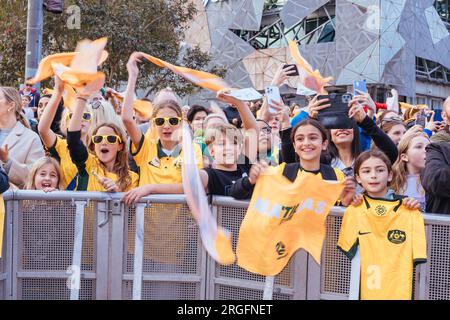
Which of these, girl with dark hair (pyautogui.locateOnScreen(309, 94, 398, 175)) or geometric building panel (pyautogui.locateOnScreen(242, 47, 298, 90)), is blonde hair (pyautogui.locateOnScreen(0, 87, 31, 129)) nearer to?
girl with dark hair (pyautogui.locateOnScreen(309, 94, 398, 175))

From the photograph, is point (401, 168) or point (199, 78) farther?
point (401, 168)

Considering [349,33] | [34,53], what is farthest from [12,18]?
[349,33]

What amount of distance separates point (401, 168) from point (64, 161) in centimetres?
260

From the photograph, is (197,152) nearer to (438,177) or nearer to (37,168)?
(37,168)

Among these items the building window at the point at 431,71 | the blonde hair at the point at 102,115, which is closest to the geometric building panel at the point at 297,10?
the building window at the point at 431,71

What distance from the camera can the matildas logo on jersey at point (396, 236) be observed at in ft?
12.4

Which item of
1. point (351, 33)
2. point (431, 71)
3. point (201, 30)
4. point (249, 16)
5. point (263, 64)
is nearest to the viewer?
point (351, 33)

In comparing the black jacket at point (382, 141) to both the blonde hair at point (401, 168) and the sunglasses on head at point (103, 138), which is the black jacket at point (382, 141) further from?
the sunglasses on head at point (103, 138)

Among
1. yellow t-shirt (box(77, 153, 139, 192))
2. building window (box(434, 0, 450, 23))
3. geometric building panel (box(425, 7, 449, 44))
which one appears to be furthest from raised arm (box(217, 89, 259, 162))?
building window (box(434, 0, 450, 23))

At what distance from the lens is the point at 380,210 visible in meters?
3.86

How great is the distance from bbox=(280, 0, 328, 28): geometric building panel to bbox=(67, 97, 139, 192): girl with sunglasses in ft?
90.3

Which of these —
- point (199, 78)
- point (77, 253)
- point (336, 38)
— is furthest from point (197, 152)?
point (336, 38)

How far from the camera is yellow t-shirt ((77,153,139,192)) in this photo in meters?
4.46
